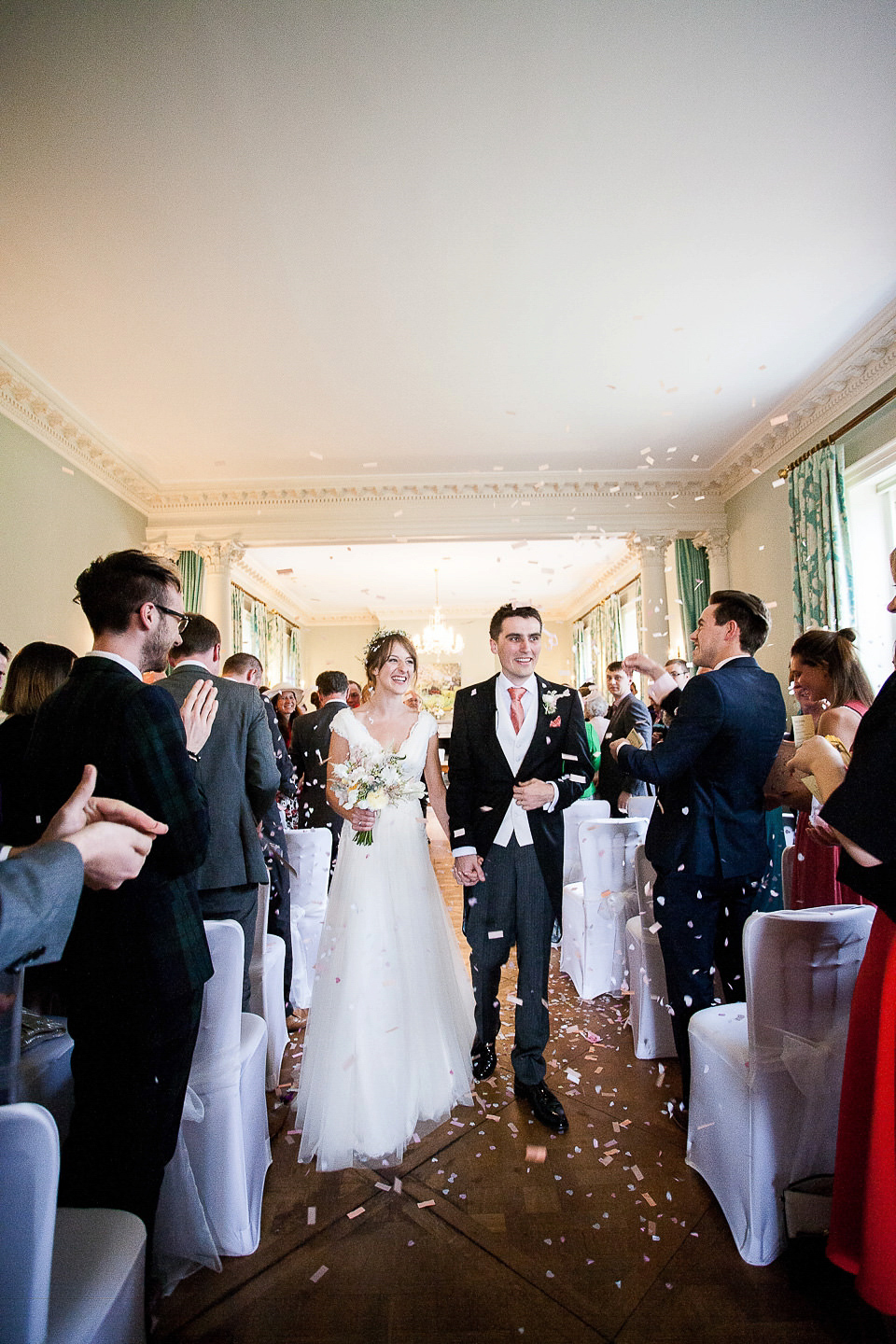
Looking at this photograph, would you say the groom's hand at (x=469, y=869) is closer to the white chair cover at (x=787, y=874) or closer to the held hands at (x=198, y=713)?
the held hands at (x=198, y=713)

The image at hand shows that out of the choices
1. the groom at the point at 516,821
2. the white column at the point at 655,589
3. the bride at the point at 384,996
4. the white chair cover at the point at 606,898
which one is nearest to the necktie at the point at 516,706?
the groom at the point at 516,821

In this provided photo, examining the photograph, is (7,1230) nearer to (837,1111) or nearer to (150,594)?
(150,594)

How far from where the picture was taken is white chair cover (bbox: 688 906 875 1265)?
5.88 ft

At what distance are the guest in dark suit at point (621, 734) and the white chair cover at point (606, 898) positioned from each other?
17.9 inches

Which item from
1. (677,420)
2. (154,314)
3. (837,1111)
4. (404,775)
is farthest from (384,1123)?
(677,420)

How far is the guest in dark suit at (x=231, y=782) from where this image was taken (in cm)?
273

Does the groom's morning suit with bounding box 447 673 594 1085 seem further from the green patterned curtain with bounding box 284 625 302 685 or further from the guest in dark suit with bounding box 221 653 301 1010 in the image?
the green patterned curtain with bounding box 284 625 302 685

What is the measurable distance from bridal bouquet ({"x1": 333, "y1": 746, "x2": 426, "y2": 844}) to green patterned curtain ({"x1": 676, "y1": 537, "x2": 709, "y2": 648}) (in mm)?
7028

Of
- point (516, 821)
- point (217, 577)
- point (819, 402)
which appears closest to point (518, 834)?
point (516, 821)

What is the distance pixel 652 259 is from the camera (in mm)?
4801

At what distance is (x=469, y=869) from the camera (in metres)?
2.77

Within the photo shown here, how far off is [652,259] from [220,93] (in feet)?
9.27

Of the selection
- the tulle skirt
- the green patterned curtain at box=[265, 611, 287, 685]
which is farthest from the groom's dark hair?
the green patterned curtain at box=[265, 611, 287, 685]

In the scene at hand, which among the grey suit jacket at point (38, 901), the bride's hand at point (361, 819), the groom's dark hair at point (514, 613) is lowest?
the bride's hand at point (361, 819)
